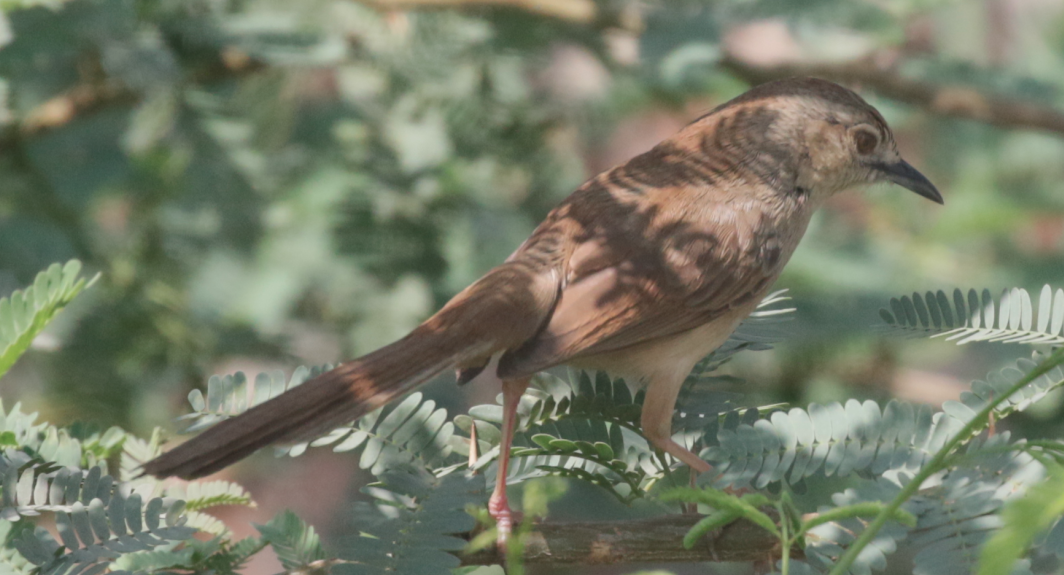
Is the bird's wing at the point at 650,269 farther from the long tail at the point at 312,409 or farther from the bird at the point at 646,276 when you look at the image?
the long tail at the point at 312,409

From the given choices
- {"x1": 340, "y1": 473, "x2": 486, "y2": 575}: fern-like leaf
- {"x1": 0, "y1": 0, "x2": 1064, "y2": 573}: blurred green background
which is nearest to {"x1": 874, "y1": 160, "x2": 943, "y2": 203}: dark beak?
{"x1": 0, "y1": 0, "x2": 1064, "y2": 573}: blurred green background

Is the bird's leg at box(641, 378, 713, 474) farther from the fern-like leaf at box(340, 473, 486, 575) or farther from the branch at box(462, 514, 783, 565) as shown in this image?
the fern-like leaf at box(340, 473, 486, 575)

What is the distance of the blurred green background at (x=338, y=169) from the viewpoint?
4.39 m

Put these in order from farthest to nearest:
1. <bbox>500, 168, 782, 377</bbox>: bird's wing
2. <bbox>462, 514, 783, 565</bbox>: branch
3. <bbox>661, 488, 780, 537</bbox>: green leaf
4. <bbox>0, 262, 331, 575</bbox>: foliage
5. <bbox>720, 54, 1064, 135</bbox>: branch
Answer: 1. <bbox>720, 54, 1064, 135</bbox>: branch
2. <bbox>500, 168, 782, 377</bbox>: bird's wing
3. <bbox>462, 514, 783, 565</bbox>: branch
4. <bbox>0, 262, 331, 575</bbox>: foliage
5. <bbox>661, 488, 780, 537</bbox>: green leaf

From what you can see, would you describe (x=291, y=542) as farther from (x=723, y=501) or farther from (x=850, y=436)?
(x=850, y=436)

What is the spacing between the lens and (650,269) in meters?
3.32

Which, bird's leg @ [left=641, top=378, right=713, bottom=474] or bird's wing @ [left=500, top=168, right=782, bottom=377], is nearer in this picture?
bird's leg @ [left=641, top=378, right=713, bottom=474]

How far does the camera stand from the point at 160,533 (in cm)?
200

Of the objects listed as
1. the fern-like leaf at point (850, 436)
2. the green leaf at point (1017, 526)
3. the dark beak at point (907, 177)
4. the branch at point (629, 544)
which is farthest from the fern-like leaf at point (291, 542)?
the dark beak at point (907, 177)

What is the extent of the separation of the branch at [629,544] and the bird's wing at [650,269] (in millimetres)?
806

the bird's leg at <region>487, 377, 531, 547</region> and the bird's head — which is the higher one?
the bird's head

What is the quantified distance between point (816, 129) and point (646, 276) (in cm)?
111

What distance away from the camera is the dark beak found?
4102 mm

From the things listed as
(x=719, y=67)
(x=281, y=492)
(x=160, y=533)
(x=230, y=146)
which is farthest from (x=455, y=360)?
(x=281, y=492)
